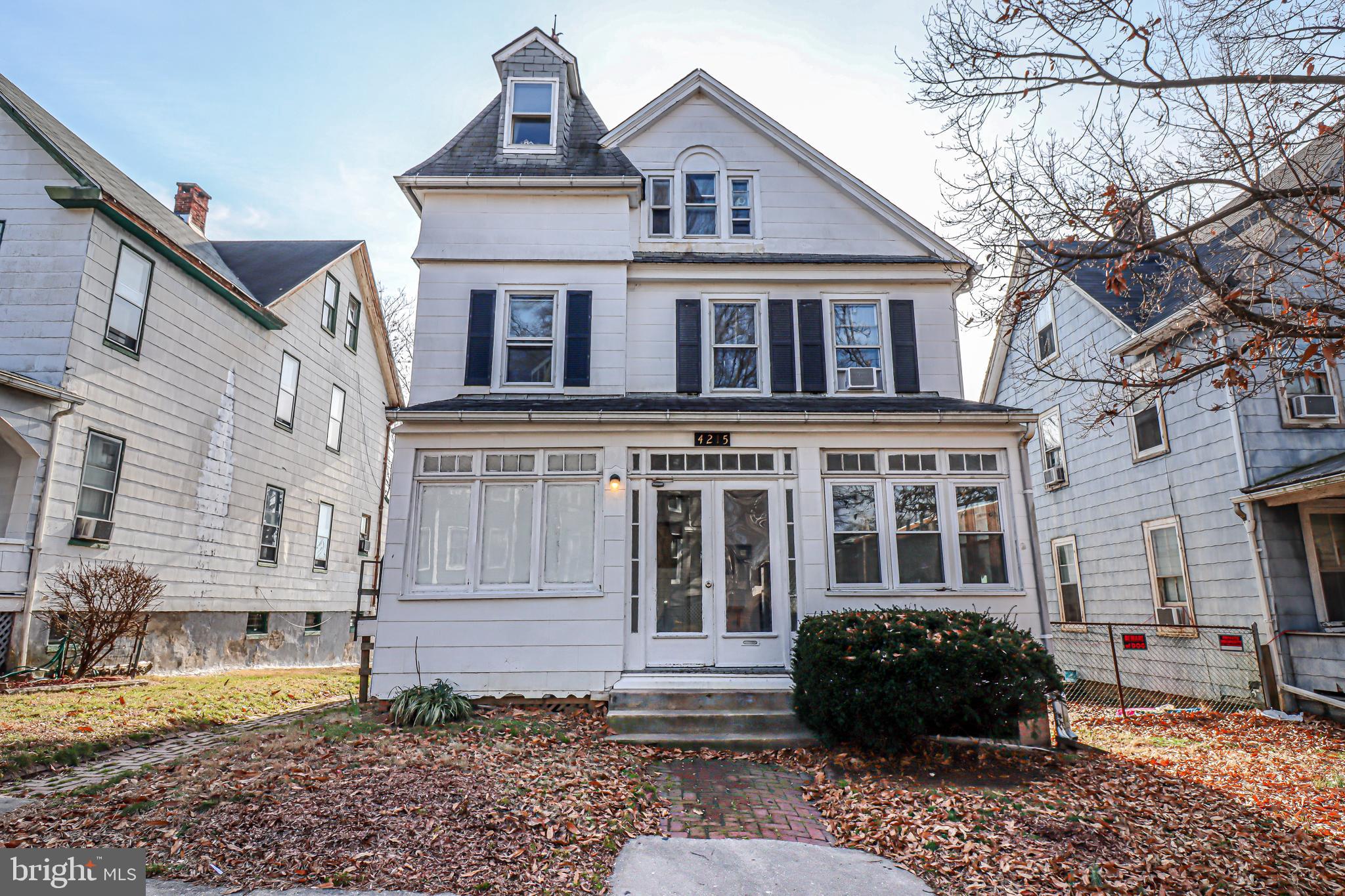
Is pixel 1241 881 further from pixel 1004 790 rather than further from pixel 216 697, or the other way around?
pixel 216 697

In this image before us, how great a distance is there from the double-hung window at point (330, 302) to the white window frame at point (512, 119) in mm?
8115

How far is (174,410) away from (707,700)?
1065 cm

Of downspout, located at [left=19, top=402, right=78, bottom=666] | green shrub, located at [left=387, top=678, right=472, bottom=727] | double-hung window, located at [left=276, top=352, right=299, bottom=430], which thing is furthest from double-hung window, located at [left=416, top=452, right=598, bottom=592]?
double-hung window, located at [left=276, top=352, right=299, bottom=430]

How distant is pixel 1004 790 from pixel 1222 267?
5490 millimetres

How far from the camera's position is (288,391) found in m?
15.7

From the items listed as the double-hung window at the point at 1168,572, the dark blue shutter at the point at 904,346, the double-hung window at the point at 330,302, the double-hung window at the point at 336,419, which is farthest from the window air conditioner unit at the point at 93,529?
the double-hung window at the point at 1168,572

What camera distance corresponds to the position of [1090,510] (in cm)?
1411

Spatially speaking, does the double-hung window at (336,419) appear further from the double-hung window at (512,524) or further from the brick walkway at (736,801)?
the brick walkway at (736,801)

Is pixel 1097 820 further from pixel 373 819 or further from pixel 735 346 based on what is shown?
pixel 735 346

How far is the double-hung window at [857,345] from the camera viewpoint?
415 inches

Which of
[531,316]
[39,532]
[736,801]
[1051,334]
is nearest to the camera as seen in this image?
[736,801]

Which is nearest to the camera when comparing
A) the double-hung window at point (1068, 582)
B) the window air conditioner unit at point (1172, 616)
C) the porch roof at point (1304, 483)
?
the porch roof at point (1304, 483)

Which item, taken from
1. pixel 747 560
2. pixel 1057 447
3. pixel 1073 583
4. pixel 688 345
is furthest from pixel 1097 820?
pixel 1057 447

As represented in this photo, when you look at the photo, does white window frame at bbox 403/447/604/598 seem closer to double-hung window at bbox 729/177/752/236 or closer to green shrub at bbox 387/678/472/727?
green shrub at bbox 387/678/472/727
